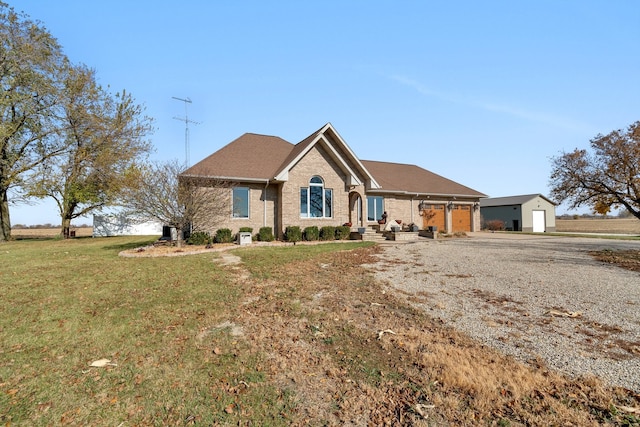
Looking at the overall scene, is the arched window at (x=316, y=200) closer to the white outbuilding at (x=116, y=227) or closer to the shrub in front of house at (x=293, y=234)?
the shrub in front of house at (x=293, y=234)

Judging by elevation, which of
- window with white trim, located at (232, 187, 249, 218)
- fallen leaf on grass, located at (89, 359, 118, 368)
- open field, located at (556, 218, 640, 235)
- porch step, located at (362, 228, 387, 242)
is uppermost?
window with white trim, located at (232, 187, 249, 218)

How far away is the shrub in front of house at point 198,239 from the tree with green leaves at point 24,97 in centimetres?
1686

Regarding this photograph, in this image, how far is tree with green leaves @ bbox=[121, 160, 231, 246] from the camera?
1430 cm

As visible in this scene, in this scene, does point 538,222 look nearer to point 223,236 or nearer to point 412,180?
point 412,180

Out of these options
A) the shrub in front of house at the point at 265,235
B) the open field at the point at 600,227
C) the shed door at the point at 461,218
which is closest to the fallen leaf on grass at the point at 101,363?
the shrub in front of house at the point at 265,235

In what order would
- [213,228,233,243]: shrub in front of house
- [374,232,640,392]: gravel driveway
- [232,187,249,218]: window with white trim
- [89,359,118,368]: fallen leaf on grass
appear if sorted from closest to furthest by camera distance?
[89,359,118,368]: fallen leaf on grass < [374,232,640,392]: gravel driveway < [213,228,233,243]: shrub in front of house < [232,187,249,218]: window with white trim

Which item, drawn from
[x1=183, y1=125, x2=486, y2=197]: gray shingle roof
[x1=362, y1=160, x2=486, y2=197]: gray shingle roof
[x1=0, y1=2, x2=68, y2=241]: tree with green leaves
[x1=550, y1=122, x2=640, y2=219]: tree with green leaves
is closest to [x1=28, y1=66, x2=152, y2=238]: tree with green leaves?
[x1=0, y1=2, x2=68, y2=241]: tree with green leaves

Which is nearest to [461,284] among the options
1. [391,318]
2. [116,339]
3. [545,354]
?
[391,318]

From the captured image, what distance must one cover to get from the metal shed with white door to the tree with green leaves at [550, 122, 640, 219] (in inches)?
395

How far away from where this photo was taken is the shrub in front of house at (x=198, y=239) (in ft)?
51.3

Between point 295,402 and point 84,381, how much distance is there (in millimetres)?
2416

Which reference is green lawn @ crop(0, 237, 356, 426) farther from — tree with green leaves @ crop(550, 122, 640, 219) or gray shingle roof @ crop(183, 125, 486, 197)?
tree with green leaves @ crop(550, 122, 640, 219)

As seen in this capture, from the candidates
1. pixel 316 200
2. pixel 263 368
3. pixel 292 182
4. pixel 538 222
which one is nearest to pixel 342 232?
pixel 316 200

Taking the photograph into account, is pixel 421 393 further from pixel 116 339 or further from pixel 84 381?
pixel 116 339
